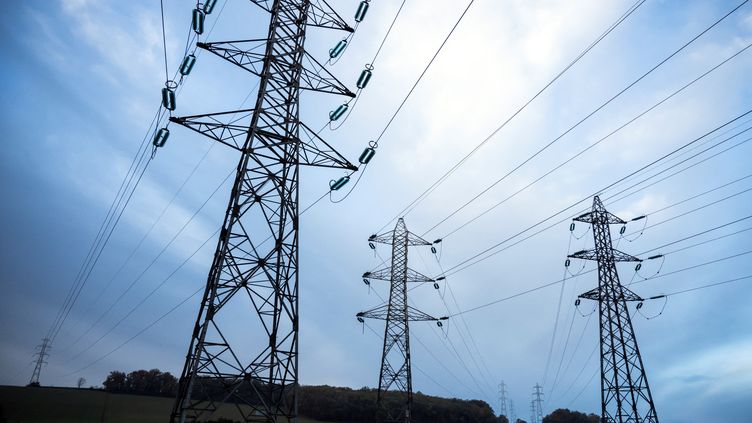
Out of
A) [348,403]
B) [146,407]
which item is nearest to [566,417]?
[348,403]

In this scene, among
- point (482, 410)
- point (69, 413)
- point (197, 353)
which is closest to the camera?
point (197, 353)

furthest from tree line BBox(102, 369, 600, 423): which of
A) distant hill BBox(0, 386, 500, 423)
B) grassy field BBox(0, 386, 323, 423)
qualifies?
grassy field BBox(0, 386, 323, 423)

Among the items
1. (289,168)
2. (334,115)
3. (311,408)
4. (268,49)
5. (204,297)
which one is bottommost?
(311,408)

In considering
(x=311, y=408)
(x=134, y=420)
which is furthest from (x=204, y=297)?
(x=311, y=408)

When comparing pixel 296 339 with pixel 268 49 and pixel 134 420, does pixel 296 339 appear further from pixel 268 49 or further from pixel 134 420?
pixel 134 420

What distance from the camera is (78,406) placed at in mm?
32062

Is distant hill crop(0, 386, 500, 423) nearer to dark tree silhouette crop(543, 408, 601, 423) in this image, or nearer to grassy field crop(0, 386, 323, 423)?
grassy field crop(0, 386, 323, 423)

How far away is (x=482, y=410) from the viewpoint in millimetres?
61500

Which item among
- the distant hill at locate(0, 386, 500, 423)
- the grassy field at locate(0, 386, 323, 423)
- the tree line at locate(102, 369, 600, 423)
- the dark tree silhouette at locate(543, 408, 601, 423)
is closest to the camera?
the grassy field at locate(0, 386, 323, 423)

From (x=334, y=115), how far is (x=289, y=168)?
2.96m

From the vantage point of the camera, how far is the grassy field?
27.7 meters

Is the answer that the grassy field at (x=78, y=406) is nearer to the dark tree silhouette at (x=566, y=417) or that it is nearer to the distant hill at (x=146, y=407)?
the distant hill at (x=146, y=407)

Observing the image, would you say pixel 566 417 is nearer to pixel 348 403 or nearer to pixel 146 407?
pixel 348 403

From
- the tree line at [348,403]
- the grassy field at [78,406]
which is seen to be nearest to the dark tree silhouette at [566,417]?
the tree line at [348,403]
